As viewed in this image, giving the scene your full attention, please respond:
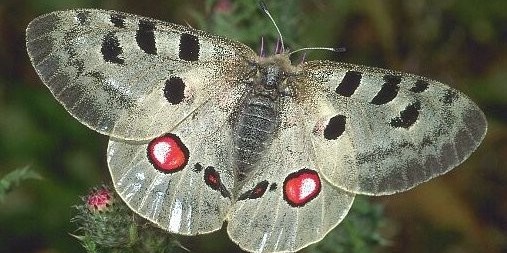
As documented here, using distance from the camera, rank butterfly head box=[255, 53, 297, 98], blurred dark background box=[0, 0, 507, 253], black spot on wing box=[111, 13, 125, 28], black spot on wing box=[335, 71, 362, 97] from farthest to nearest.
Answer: blurred dark background box=[0, 0, 507, 253] → butterfly head box=[255, 53, 297, 98] → black spot on wing box=[335, 71, 362, 97] → black spot on wing box=[111, 13, 125, 28]

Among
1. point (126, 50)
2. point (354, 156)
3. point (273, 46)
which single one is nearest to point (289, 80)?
point (354, 156)

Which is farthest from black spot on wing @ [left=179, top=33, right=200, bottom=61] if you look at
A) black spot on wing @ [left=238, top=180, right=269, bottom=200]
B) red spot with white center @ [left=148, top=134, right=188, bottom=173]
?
black spot on wing @ [left=238, top=180, right=269, bottom=200]

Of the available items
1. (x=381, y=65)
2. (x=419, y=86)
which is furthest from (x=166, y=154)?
(x=381, y=65)

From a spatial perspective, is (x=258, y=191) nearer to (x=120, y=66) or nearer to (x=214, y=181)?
(x=214, y=181)

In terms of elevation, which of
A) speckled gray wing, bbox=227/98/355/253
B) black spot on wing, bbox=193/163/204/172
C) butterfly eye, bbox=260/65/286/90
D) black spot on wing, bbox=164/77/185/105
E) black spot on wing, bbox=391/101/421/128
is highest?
black spot on wing, bbox=164/77/185/105

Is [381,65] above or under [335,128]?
under

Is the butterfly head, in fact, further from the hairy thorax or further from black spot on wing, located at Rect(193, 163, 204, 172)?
black spot on wing, located at Rect(193, 163, 204, 172)
